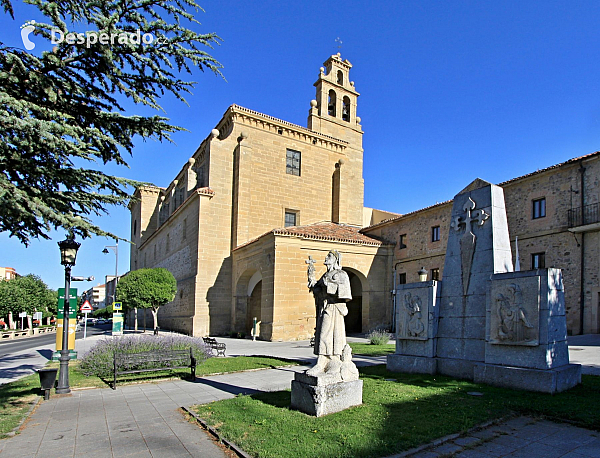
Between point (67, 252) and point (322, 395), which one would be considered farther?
point (67, 252)

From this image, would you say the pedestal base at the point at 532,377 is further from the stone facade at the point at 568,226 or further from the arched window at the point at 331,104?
the arched window at the point at 331,104

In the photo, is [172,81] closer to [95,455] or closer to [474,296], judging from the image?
[95,455]

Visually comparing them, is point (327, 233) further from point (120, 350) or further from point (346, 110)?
point (120, 350)

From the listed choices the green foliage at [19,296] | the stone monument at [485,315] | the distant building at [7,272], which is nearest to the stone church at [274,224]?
the stone monument at [485,315]

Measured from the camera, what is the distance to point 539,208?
56.8ft

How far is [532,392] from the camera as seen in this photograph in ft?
21.2

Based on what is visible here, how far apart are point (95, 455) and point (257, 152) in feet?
73.8

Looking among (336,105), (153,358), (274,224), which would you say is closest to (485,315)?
(153,358)

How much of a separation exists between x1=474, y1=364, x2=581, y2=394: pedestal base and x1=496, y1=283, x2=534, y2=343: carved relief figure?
540 millimetres

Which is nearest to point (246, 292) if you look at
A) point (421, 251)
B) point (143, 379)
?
point (421, 251)

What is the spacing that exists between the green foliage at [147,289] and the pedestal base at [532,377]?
20895mm

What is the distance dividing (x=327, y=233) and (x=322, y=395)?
17.7 meters

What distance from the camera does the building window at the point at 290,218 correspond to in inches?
1065

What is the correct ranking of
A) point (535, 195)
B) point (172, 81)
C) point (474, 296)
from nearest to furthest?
1. point (172, 81)
2. point (474, 296)
3. point (535, 195)
